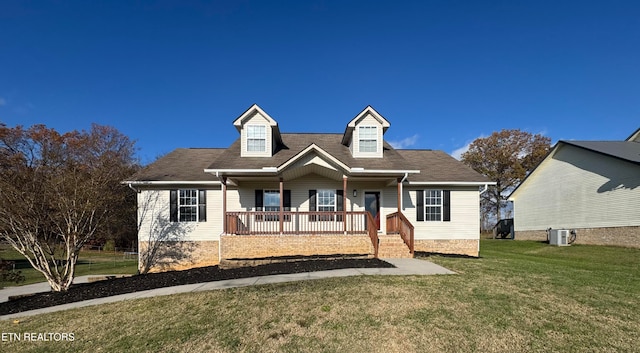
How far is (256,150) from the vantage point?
14398 mm

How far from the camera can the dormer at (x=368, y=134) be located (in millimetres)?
14625

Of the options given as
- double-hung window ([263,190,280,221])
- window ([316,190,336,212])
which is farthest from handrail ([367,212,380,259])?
double-hung window ([263,190,280,221])

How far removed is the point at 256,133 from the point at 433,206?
8.54 m

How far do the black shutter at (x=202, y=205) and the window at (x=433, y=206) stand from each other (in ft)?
30.3

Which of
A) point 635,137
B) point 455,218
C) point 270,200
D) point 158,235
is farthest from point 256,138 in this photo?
→ point 635,137

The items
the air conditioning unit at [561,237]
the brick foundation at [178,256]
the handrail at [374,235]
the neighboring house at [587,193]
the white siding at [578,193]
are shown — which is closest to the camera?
the handrail at [374,235]

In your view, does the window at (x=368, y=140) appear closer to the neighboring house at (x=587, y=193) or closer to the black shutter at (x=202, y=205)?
the black shutter at (x=202, y=205)

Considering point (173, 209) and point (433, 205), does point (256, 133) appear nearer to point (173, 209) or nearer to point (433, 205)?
point (173, 209)

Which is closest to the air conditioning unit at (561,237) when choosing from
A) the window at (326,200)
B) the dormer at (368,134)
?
the dormer at (368,134)

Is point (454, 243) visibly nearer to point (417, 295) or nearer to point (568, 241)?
point (417, 295)

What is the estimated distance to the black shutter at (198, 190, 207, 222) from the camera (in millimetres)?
13805

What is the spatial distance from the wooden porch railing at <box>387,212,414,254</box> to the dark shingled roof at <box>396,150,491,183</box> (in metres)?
2.15

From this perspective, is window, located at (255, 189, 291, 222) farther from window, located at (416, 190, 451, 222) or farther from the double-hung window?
window, located at (416, 190, 451, 222)

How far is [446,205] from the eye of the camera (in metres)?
14.8
